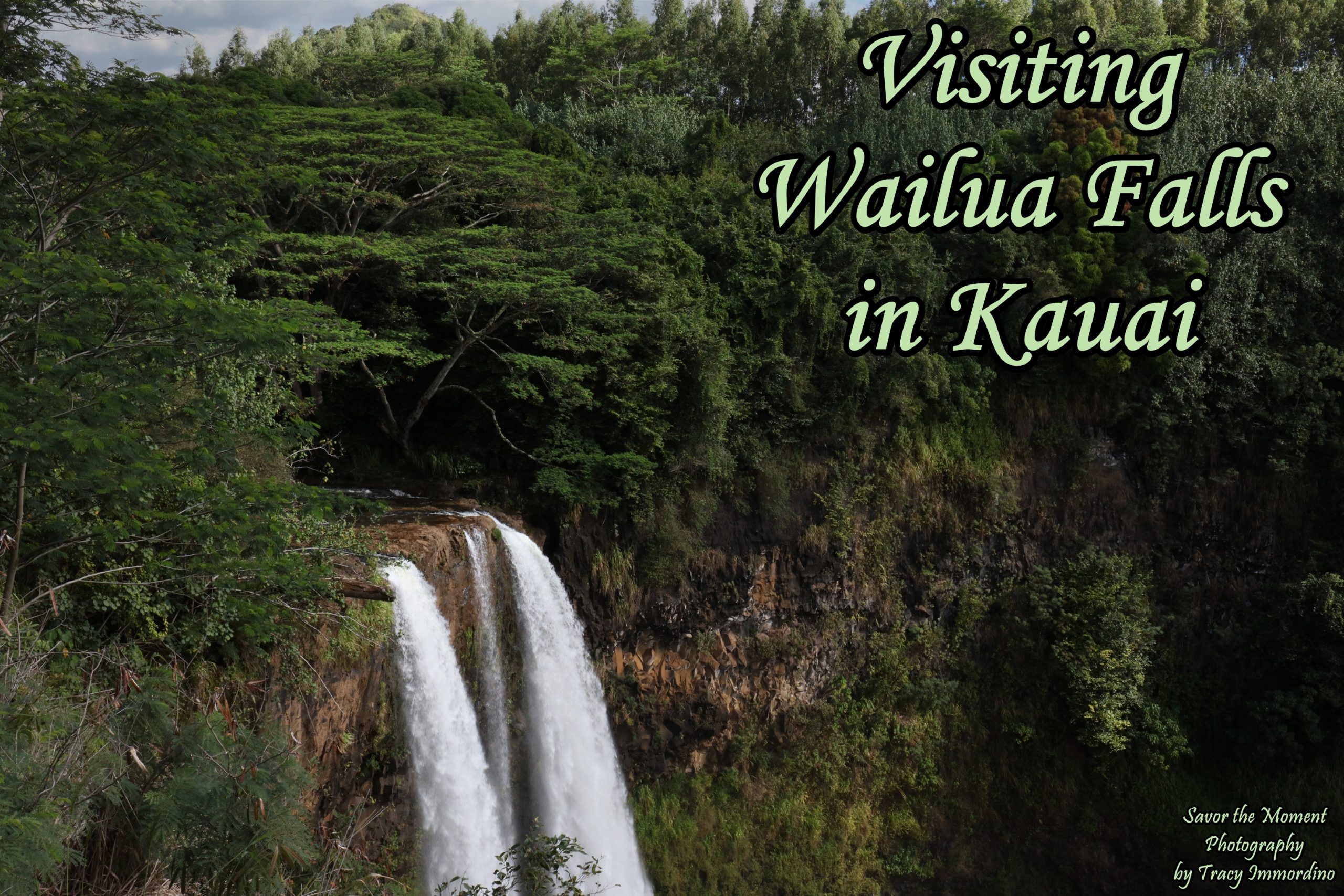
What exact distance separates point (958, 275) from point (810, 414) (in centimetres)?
386

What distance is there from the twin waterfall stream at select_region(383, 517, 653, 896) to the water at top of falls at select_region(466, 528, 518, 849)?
0.01 m

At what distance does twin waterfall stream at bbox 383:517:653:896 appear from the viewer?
916cm

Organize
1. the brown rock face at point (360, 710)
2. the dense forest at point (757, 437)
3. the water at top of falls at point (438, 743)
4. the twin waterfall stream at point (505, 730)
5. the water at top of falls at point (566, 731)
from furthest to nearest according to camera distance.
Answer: the water at top of falls at point (566, 731)
the twin waterfall stream at point (505, 730)
the water at top of falls at point (438, 743)
the brown rock face at point (360, 710)
the dense forest at point (757, 437)

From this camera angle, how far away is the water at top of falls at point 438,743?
906 cm

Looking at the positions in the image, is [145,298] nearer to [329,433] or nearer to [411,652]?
[411,652]

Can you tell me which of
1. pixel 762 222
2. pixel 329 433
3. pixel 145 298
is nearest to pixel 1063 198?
pixel 762 222

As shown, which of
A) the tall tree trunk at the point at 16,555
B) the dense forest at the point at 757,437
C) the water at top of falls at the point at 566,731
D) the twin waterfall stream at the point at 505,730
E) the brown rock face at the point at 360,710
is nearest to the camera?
the tall tree trunk at the point at 16,555

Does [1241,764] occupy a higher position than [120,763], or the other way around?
[120,763]

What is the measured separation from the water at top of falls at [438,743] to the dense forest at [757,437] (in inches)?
25.4

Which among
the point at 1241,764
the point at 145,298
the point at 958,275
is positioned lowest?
the point at 1241,764

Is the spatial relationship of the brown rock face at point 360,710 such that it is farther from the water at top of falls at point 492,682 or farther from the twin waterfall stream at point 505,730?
the water at top of falls at point 492,682

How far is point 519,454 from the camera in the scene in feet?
41.7

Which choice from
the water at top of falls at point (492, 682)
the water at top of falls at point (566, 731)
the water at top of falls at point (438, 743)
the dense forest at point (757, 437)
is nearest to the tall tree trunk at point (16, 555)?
the dense forest at point (757, 437)

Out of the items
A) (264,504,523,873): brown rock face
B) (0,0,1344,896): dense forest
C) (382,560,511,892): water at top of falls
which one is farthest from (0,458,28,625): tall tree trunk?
(382,560,511,892): water at top of falls
